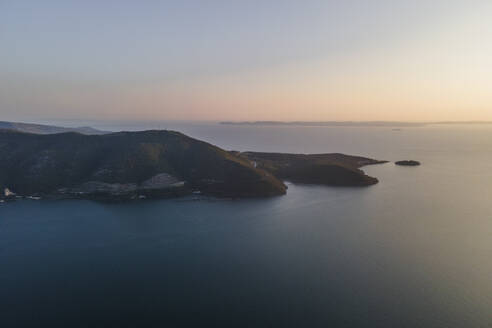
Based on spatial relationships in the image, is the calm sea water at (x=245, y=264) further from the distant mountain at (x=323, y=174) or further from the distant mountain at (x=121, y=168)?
the distant mountain at (x=323, y=174)

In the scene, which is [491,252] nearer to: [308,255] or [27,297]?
[308,255]

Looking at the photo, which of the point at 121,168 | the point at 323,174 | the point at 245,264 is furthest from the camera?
the point at 323,174

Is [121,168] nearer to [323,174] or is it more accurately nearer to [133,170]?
[133,170]

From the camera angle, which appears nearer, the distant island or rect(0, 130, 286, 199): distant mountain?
the distant island

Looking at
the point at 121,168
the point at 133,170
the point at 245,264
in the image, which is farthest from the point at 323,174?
the point at 121,168

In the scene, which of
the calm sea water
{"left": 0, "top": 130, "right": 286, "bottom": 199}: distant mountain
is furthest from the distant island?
the calm sea water

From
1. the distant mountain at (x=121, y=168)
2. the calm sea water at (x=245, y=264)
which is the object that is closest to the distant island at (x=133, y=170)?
the distant mountain at (x=121, y=168)

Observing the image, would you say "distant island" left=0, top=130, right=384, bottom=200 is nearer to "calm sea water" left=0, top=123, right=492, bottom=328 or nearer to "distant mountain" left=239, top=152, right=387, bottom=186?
"distant mountain" left=239, top=152, right=387, bottom=186
